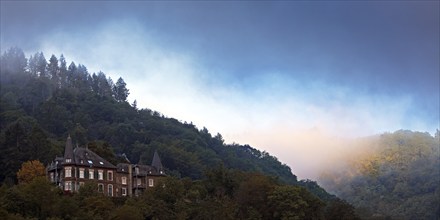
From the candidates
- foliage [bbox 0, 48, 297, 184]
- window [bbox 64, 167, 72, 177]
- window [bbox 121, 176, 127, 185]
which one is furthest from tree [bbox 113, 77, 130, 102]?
window [bbox 64, 167, 72, 177]

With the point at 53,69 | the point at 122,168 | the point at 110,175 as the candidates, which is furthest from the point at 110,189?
the point at 53,69

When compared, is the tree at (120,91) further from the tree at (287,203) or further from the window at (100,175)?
the tree at (287,203)

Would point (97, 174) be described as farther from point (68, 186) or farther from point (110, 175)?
point (68, 186)

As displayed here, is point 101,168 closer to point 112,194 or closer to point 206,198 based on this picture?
point 112,194

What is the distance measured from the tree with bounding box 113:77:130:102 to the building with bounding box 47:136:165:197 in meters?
94.8

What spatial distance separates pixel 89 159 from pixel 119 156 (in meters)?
19.5

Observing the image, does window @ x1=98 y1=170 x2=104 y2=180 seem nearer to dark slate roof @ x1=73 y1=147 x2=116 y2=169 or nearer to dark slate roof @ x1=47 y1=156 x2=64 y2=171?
dark slate roof @ x1=73 y1=147 x2=116 y2=169

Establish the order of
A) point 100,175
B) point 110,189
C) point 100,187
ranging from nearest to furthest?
point 100,187 < point 100,175 < point 110,189

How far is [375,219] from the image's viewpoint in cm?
10281

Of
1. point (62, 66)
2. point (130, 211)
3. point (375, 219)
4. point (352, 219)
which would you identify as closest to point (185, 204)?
point (130, 211)

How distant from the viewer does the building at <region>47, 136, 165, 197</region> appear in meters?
76.6

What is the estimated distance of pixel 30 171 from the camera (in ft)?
245

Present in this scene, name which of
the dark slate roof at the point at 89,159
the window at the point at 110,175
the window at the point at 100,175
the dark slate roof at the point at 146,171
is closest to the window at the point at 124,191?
the window at the point at 110,175

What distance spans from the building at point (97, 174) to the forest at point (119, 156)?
3167 millimetres
